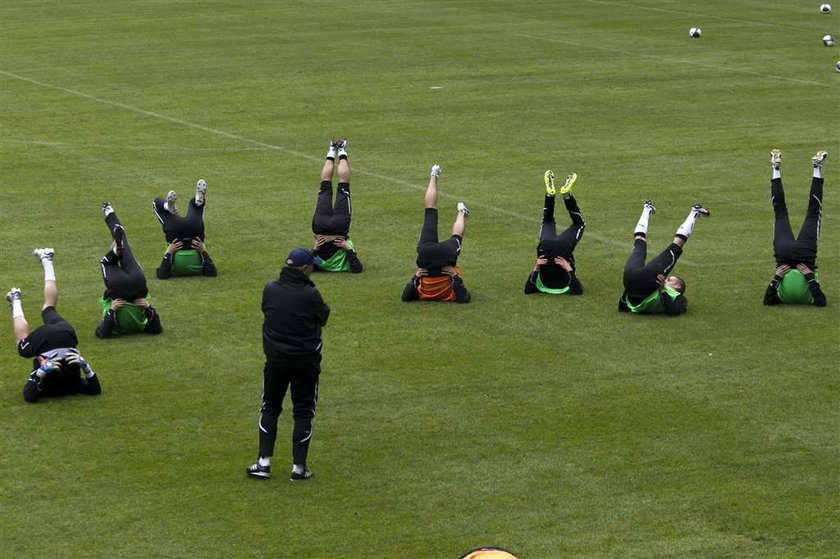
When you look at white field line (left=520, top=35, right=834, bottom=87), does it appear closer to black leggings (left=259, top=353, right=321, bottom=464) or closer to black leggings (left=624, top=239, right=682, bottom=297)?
black leggings (left=624, top=239, right=682, bottom=297)

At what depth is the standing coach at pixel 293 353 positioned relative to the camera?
1488cm

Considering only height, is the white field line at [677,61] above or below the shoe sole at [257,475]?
above

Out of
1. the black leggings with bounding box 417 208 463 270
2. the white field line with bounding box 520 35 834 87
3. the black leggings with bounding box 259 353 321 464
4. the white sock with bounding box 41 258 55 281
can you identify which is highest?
the white field line with bounding box 520 35 834 87

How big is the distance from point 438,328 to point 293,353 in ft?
18.2

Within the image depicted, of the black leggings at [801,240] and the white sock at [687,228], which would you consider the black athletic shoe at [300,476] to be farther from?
the black leggings at [801,240]

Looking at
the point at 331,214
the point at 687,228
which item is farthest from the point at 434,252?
the point at 687,228

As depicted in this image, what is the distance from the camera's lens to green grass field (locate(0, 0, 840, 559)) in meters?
14.3

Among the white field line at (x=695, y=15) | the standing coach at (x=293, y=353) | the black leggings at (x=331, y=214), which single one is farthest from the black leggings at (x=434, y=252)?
the white field line at (x=695, y=15)

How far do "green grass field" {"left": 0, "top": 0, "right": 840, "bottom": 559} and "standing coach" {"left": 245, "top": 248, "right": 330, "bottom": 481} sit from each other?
1.23 ft

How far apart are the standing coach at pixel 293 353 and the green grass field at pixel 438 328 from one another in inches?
14.8

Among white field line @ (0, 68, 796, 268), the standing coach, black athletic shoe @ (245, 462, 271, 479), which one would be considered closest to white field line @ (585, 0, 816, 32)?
white field line @ (0, 68, 796, 268)

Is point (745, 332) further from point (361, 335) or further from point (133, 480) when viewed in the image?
point (133, 480)

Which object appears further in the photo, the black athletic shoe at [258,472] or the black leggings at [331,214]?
the black leggings at [331,214]

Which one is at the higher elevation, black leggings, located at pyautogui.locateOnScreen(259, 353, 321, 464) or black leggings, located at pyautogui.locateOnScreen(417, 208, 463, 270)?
black leggings, located at pyautogui.locateOnScreen(417, 208, 463, 270)
